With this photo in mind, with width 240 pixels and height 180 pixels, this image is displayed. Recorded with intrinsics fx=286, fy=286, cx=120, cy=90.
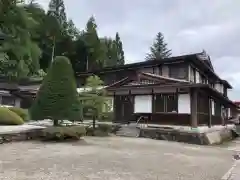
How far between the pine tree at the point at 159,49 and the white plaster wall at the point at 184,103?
5398cm

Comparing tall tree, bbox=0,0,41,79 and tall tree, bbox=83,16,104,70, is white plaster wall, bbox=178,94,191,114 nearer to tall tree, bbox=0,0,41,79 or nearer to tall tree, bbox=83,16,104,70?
tall tree, bbox=0,0,41,79

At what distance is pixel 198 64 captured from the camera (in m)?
25.6

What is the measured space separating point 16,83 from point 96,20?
24376mm

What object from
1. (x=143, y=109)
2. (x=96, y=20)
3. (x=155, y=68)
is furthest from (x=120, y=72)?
(x=96, y=20)

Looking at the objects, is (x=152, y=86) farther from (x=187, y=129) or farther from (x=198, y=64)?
(x=198, y=64)

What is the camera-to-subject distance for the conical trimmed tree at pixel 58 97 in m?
14.6

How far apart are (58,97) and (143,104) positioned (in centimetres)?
995

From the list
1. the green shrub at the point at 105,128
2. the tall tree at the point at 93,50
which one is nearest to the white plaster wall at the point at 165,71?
the green shrub at the point at 105,128

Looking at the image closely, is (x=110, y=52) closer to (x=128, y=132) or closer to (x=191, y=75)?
(x=191, y=75)

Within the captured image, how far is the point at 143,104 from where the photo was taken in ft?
76.3

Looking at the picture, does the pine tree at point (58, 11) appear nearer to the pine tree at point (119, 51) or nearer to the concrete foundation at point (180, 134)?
the pine tree at point (119, 51)

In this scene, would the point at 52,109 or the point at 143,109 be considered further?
the point at 143,109

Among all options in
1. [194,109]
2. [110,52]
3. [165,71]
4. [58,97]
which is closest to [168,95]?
[194,109]

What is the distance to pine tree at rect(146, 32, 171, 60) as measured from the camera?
2959 inches
